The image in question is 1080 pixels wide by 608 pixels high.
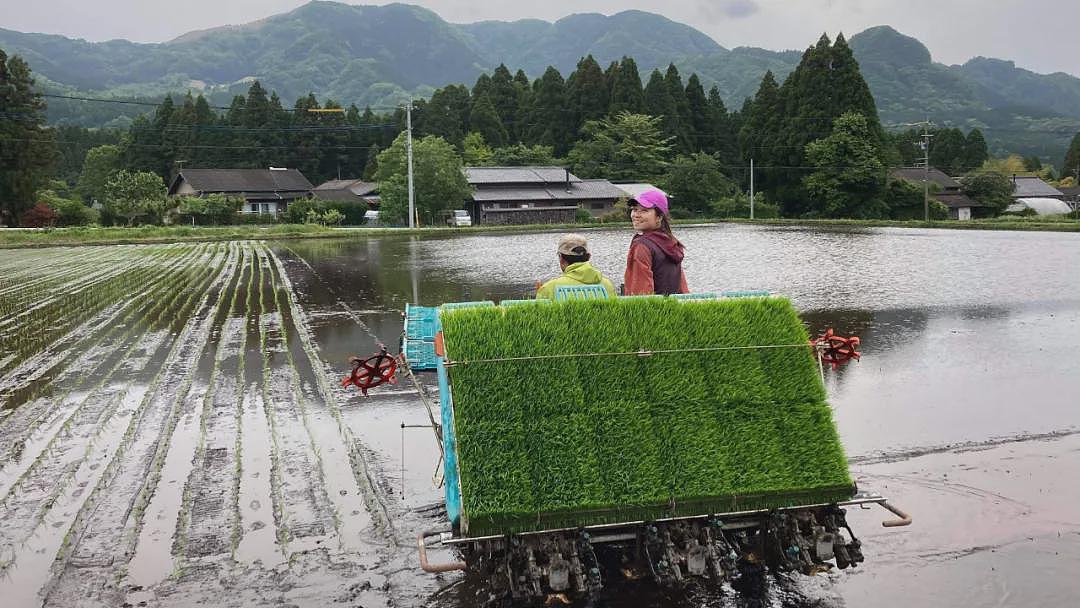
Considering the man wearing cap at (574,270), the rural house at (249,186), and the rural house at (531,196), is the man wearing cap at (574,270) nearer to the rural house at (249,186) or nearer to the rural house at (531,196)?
the rural house at (531,196)

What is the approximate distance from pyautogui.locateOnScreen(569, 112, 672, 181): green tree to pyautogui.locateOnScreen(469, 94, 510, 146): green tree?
12.4 m

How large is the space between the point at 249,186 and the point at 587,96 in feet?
114

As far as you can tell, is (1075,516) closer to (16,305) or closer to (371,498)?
(371,498)

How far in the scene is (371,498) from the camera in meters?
5.95

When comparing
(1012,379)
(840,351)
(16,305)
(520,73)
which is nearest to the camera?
(840,351)

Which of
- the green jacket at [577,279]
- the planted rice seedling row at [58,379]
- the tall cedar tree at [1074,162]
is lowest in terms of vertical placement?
the planted rice seedling row at [58,379]

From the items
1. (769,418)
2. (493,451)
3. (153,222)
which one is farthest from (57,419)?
(153,222)

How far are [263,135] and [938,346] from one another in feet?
300

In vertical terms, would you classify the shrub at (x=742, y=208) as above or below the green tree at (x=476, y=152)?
below

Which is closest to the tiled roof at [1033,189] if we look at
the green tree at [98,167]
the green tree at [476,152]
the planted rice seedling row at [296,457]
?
the green tree at [476,152]

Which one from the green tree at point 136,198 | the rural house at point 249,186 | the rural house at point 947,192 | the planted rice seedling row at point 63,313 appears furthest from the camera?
the rural house at point 249,186

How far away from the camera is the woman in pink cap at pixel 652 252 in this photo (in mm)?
5609

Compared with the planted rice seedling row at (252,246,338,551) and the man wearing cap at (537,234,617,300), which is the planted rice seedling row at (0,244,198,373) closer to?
the planted rice seedling row at (252,246,338,551)

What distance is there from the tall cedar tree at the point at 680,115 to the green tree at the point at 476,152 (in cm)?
1868
